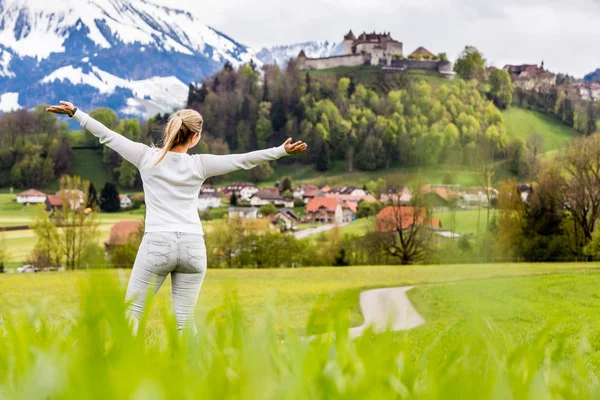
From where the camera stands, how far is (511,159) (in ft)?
345

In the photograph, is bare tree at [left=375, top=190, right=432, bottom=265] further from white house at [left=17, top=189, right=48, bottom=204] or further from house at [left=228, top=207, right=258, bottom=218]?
white house at [left=17, top=189, right=48, bottom=204]

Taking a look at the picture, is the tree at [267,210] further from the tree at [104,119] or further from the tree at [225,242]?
the tree at [225,242]

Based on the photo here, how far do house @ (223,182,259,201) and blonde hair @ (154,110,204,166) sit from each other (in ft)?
388

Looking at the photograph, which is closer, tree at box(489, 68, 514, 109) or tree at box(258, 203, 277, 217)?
tree at box(258, 203, 277, 217)

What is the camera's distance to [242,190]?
413ft

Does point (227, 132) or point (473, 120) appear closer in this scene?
point (473, 120)

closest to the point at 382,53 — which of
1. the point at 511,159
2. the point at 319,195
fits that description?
the point at 319,195

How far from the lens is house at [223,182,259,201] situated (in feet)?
408

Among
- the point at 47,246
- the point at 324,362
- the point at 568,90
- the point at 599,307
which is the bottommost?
the point at 47,246

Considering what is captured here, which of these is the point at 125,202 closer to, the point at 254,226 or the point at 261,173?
the point at 261,173

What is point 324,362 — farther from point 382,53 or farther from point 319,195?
point 382,53

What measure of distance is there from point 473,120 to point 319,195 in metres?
32.1

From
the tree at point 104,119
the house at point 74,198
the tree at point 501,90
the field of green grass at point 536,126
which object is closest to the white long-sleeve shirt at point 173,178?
the house at point 74,198

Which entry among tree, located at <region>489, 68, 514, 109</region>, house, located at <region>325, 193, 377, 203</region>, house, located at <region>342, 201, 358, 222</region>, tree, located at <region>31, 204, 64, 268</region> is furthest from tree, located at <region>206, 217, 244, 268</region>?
tree, located at <region>489, 68, 514, 109</region>
